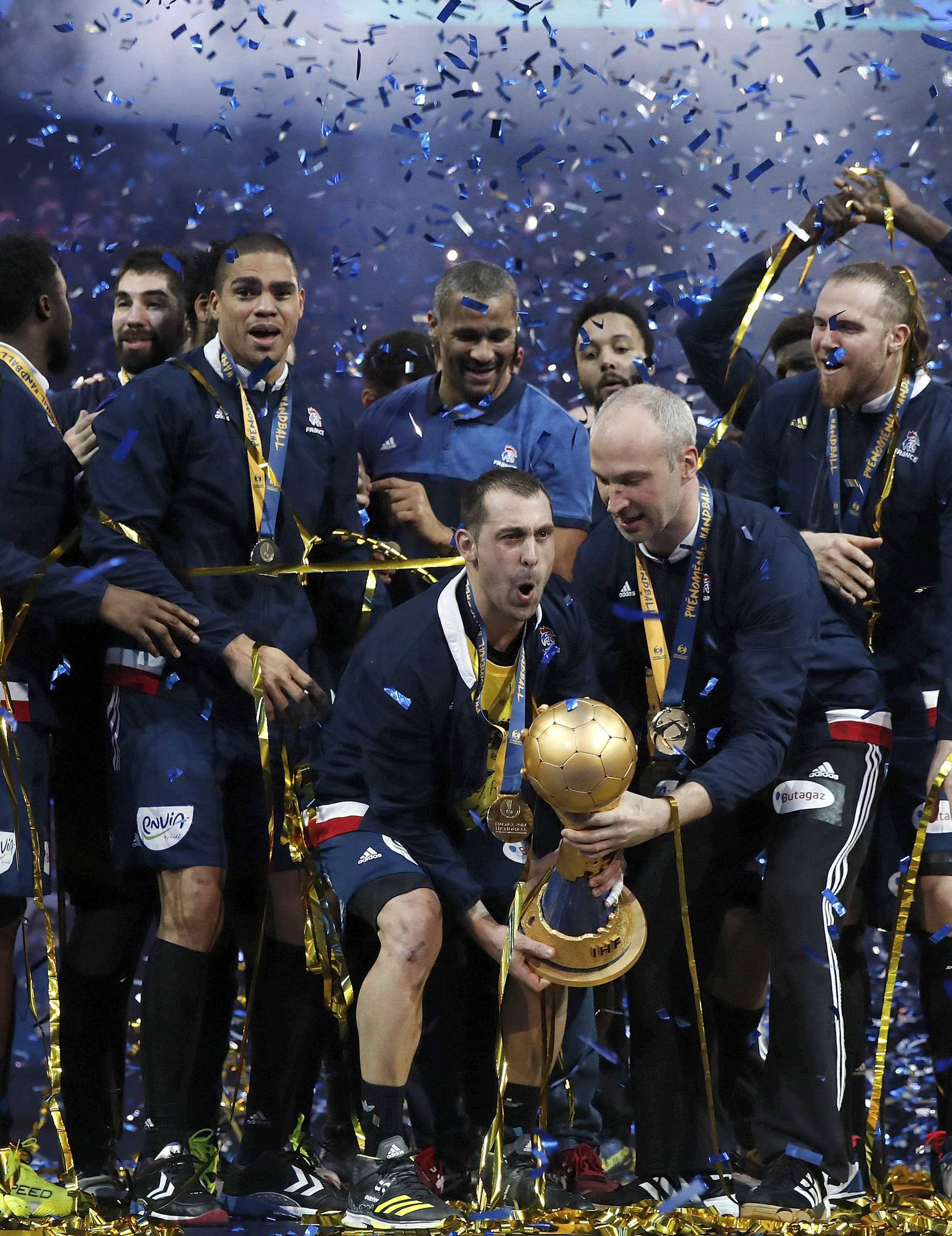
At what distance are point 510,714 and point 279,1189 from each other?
4.05 ft

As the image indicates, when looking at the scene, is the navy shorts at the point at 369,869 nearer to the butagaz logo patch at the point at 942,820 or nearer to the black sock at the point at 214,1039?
the black sock at the point at 214,1039

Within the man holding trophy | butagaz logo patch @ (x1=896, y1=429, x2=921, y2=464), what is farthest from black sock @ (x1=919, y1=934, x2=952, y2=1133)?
butagaz logo patch @ (x1=896, y1=429, x2=921, y2=464)

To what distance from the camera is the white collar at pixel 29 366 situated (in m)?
4.05

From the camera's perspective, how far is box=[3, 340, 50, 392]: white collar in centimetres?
405

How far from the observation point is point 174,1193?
3461 mm

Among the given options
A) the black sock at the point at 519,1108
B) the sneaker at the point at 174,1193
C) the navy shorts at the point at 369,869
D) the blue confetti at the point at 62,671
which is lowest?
the sneaker at the point at 174,1193

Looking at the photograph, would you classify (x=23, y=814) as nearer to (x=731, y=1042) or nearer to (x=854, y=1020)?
(x=731, y=1042)

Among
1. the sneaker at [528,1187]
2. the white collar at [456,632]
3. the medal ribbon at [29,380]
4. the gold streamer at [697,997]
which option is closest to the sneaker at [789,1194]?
the gold streamer at [697,997]

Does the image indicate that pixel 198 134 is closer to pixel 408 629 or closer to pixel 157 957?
pixel 408 629

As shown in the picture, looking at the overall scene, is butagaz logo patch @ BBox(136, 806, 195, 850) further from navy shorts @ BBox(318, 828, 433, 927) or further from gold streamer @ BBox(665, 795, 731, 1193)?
gold streamer @ BBox(665, 795, 731, 1193)

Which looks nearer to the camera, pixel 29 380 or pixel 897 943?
pixel 897 943

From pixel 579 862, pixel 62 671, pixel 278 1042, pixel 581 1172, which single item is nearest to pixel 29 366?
pixel 62 671

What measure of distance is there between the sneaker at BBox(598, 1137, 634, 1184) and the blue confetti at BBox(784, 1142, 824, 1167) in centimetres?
58

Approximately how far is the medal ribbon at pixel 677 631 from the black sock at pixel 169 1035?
4.16ft
